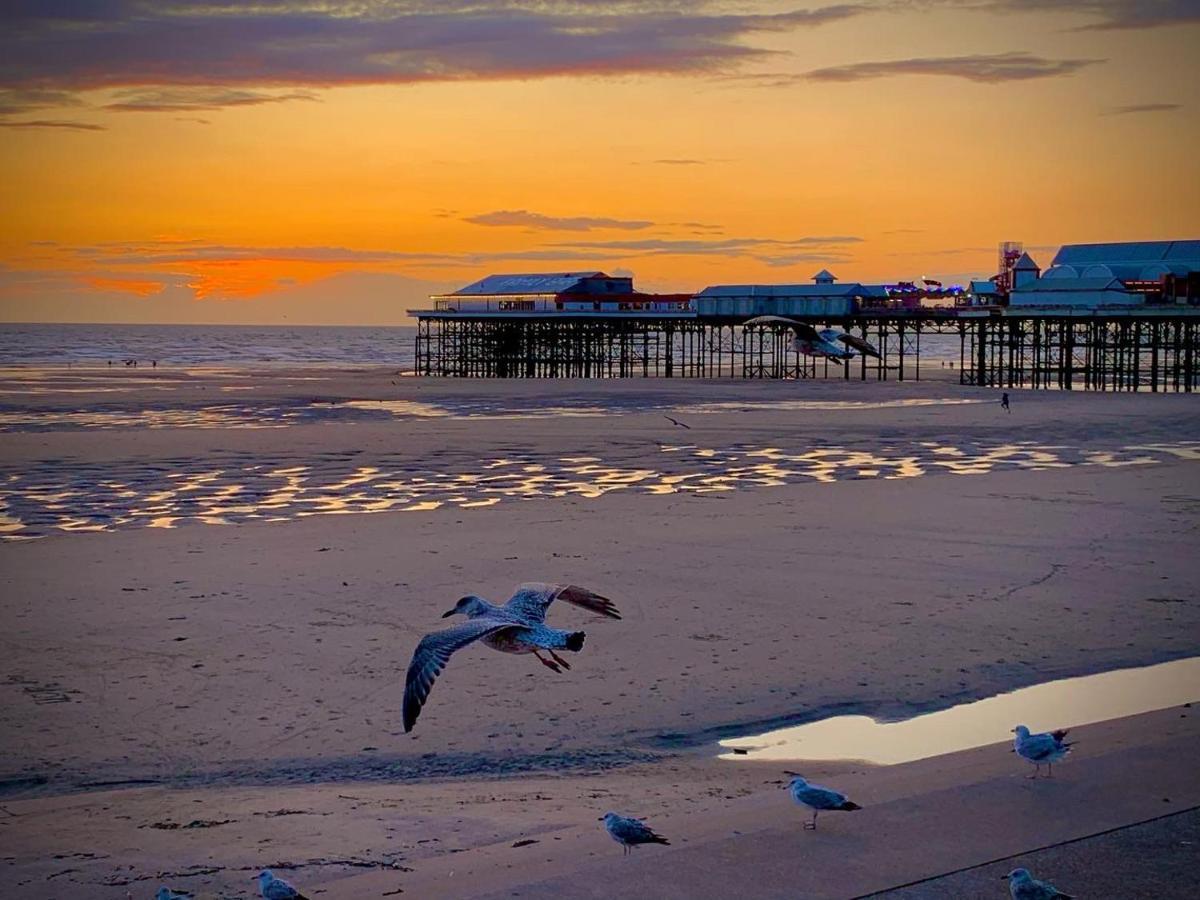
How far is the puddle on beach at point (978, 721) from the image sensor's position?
938cm

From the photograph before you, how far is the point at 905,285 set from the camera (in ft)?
272

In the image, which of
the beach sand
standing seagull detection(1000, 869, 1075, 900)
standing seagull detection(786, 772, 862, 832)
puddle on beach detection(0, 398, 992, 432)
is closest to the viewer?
standing seagull detection(1000, 869, 1075, 900)

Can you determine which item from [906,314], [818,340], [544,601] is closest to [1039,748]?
[544,601]

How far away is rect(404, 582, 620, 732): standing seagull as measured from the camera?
7.78 meters

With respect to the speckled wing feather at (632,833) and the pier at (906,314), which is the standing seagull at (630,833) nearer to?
the speckled wing feather at (632,833)

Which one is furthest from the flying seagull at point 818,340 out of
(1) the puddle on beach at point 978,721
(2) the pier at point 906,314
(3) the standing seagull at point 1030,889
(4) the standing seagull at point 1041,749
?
(2) the pier at point 906,314

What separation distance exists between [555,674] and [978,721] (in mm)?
3408

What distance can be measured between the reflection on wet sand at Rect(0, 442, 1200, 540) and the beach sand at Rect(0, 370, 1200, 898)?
0.58 ft

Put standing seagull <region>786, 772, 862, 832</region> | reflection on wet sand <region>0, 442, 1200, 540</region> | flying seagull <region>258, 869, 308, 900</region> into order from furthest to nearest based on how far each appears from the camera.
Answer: reflection on wet sand <region>0, 442, 1200, 540</region>, standing seagull <region>786, 772, 862, 832</region>, flying seagull <region>258, 869, 308, 900</region>

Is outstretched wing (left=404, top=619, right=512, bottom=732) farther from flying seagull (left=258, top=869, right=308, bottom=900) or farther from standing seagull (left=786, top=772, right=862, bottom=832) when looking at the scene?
standing seagull (left=786, top=772, right=862, bottom=832)

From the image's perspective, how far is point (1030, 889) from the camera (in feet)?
18.3

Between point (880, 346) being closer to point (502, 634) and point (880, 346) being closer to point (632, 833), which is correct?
point (502, 634)

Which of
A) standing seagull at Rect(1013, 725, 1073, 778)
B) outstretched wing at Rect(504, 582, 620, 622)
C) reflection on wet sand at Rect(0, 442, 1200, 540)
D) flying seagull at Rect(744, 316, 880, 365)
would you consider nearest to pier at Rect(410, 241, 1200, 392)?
reflection on wet sand at Rect(0, 442, 1200, 540)

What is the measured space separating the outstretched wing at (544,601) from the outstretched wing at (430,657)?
479mm
